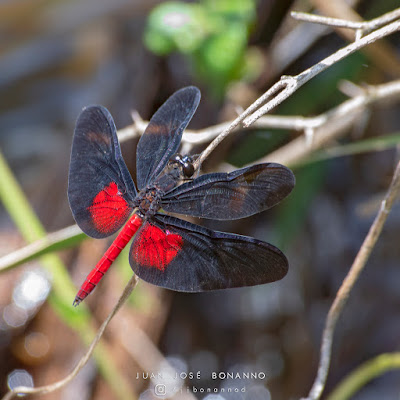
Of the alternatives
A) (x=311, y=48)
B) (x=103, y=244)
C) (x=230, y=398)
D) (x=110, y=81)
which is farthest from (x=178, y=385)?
(x=110, y=81)

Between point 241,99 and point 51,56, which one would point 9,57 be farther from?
point 241,99

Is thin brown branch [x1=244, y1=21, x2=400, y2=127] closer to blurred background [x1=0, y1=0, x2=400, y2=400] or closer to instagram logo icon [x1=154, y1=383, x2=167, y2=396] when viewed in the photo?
blurred background [x1=0, y1=0, x2=400, y2=400]

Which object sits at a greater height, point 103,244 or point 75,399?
point 103,244

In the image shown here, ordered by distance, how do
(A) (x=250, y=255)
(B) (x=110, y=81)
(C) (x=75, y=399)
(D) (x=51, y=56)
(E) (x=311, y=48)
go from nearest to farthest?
(A) (x=250, y=255) < (C) (x=75, y=399) < (E) (x=311, y=48) < (B) (x=110, y=81) < (D) (x=51, y=56)

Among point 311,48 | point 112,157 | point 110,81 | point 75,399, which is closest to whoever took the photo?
point 112,157

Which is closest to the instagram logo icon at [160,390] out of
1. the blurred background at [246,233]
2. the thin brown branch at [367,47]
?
the blurred background at [246,233]
